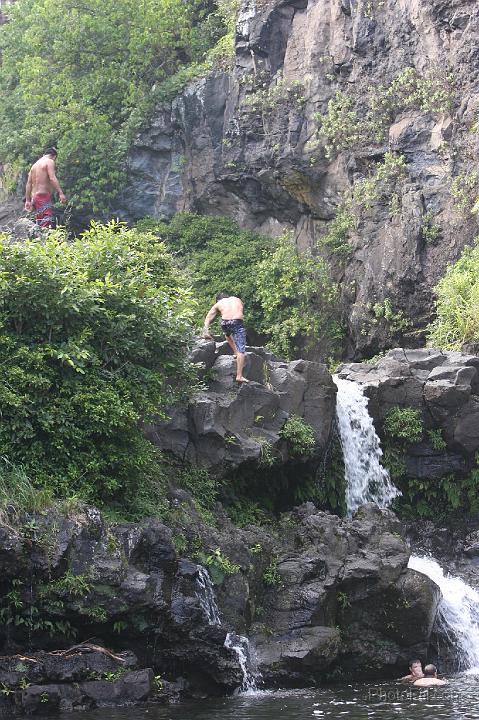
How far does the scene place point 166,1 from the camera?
1187 inches

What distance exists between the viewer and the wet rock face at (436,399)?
1806cm

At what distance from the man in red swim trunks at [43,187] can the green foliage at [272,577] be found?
30.0 ft

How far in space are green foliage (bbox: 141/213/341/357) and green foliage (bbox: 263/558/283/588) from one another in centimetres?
1126

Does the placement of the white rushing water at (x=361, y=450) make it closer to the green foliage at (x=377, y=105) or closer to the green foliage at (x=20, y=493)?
the green foliage at (x=20, y=493)

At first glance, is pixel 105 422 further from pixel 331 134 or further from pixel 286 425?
pixel 331 134

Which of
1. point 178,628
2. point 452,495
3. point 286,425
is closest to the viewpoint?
point 178,628

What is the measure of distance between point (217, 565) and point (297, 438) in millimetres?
4269

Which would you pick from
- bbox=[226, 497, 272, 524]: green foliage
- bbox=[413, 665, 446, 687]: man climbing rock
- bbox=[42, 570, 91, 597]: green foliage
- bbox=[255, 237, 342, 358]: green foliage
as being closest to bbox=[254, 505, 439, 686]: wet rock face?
bbox=[413, 665, 446, 687]: man climbing rock

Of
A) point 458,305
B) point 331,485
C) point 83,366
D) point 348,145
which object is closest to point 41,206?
point 83,366

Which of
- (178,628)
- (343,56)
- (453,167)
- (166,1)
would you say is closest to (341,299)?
(453,167)

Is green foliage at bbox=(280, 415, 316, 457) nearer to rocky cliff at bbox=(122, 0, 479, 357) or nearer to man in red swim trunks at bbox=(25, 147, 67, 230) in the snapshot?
man in red swim trunks at bbox=(25, 147, 67, 230)

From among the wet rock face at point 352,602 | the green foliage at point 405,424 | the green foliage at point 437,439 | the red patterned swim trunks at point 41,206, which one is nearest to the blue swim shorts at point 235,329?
the green foliage at point 405,424

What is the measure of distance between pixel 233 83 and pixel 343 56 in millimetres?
3771

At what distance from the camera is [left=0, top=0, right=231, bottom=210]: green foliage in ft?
95.3
